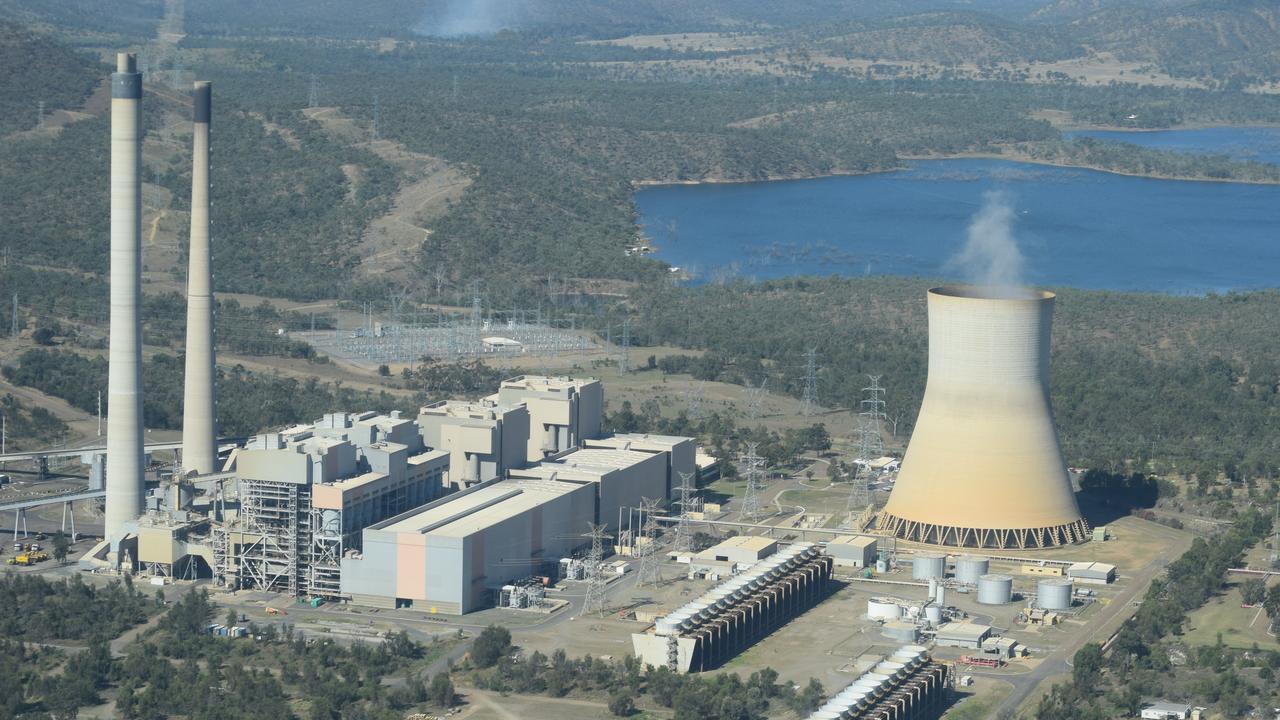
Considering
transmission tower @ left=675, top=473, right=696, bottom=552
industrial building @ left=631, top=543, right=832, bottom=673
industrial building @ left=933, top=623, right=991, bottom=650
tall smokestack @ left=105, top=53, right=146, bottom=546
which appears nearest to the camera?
industrial building @ left=631, top=543, right=832, bottom=673

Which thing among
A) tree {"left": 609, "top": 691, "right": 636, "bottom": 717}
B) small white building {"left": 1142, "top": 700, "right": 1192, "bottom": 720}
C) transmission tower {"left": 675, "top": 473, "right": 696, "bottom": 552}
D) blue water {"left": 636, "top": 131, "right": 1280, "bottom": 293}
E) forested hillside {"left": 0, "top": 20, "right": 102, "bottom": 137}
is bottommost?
tree {"left": 609, "top": 691, "right": 636, "bottom": 717}

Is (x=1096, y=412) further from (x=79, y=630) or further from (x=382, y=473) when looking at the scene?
(x=79, y=630)

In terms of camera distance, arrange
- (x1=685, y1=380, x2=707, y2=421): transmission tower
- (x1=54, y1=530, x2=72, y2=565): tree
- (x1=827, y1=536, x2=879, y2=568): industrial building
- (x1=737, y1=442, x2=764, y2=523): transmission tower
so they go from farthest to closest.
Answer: (x1=685, y1=380, x2=707, y2=421): transmission tower → (x1=737, y1=442, x2=764, y2=523): transmission tower → (x1=827, y1=536, x2=879, y2=568): industrial building → (x1=54, y1=530, x2=72, y2=565): tree

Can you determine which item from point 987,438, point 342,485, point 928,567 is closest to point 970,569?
point 928,567

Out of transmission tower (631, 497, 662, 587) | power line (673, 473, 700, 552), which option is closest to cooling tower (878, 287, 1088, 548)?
power line (673, 473, 700, 552)

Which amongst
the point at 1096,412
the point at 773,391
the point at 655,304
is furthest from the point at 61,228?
the point at 1096,412

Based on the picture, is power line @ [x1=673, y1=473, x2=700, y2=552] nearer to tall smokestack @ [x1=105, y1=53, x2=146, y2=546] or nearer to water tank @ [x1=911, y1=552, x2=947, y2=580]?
water tank @ [x1=911, y1=552, x2=947, y2=580]
